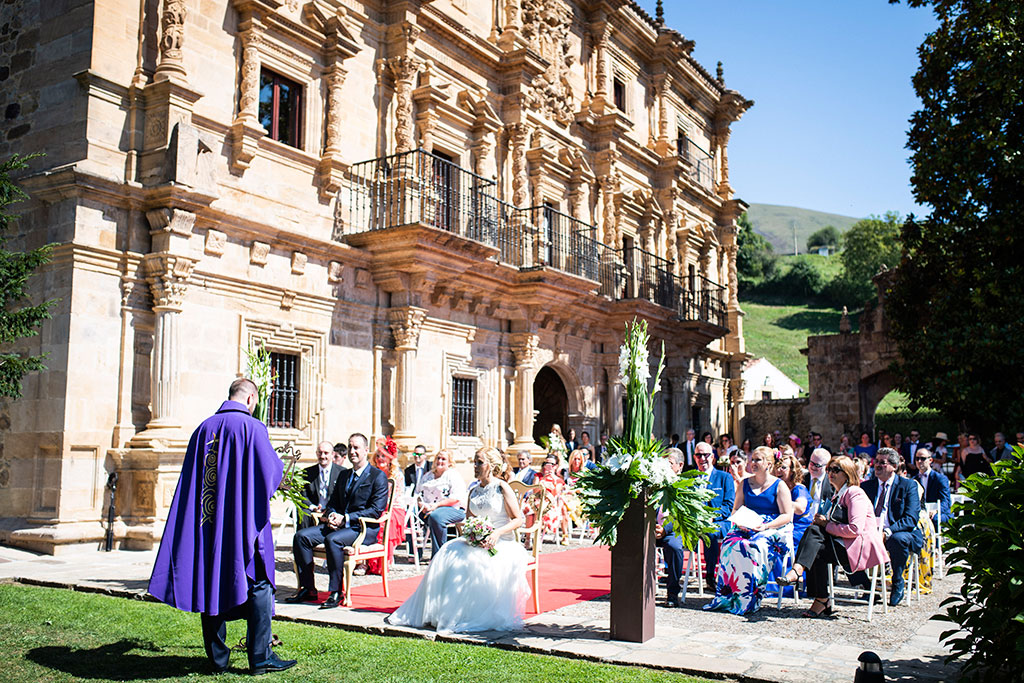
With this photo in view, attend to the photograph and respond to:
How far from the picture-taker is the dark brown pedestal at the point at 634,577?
6535mm

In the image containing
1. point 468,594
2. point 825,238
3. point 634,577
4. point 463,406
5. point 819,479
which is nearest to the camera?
point 634,577

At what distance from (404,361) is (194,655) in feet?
31.1

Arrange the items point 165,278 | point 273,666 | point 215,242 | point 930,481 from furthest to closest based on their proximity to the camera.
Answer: point 215,242
point 165,278
point 930,481
point 273,666

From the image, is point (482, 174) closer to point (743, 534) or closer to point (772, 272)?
point (743, 534)

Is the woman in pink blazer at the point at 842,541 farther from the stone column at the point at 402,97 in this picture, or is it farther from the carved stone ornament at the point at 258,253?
the stone column at the point at 402,97

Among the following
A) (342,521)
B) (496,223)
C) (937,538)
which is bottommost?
(937,538)

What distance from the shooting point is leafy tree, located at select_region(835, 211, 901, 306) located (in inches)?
2798

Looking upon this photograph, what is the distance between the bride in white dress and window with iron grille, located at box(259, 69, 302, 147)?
8995mm

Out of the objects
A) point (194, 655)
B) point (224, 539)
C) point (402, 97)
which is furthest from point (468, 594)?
point (402, 97)

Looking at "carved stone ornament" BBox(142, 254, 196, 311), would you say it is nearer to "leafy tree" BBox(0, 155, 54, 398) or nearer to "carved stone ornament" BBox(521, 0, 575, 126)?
"leafy tree" BBox(0, 155, 54, 398)

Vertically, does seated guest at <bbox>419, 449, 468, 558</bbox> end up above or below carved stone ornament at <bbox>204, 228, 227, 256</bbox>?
below

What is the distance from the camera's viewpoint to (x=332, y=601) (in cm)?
786

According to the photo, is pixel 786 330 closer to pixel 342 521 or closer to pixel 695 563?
pixel 695 563

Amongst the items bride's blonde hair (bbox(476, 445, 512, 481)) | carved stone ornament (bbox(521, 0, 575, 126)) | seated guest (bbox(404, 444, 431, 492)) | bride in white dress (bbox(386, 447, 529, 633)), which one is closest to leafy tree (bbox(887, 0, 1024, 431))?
carved stone ornament (bbox(521, 0, 575, 126))
